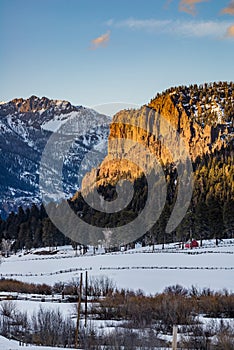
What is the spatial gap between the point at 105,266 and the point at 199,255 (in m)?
12.6

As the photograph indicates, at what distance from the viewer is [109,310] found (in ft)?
138

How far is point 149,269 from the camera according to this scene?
67.1m

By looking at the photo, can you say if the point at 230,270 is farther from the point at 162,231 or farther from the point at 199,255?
the point at 162,231

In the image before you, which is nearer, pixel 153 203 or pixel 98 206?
pixel 153 203

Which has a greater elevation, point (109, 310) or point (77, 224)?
point (77, 224)

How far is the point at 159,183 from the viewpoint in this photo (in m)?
180

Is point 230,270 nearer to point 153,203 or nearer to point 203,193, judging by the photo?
point 203,193

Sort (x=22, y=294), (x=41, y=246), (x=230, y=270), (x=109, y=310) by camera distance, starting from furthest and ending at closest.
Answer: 1. (x=41, y=246)
2. (x=230, y=270)
3. (x=22, y=294)
4. (x=109, y=310)

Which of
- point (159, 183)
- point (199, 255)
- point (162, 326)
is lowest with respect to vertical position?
point (162, 326)

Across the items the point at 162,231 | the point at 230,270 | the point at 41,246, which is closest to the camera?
the point at 230,270

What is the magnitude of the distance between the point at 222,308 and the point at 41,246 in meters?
94.0

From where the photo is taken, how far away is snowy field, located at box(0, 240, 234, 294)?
58.2 metres

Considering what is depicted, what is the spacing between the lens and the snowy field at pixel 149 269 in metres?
58.2

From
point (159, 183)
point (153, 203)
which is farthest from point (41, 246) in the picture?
point (159, 183)
